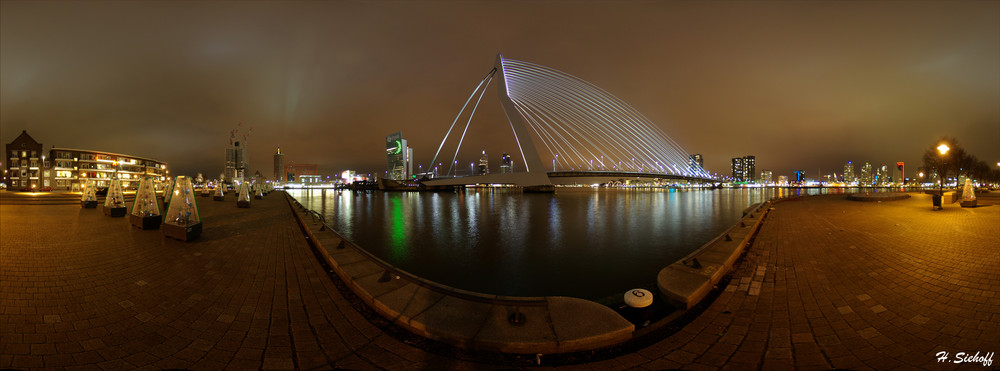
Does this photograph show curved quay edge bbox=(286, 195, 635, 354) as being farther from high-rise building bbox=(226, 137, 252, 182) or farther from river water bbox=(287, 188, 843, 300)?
high-rise building bbox=(226, 137, 252, 182)

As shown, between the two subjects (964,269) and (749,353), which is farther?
(964,269)

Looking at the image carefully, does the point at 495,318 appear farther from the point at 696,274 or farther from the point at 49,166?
the point at 49,166

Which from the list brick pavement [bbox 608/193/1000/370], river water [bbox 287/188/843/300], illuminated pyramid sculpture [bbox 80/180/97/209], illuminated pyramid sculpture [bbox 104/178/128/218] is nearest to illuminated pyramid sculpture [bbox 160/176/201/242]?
river water [bbox 287/188/843/300]

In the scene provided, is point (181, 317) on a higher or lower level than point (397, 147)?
lower

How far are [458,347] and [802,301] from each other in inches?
209

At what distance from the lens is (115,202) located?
51.7 ft

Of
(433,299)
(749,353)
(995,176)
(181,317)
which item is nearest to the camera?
(749,353)

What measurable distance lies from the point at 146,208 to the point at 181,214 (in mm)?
3138

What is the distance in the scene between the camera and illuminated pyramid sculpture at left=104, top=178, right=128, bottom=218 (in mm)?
15516

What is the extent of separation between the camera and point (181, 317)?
4.51 m

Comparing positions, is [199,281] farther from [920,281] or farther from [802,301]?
[920,281]

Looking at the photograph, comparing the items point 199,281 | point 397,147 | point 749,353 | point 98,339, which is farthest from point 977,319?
point 397,147

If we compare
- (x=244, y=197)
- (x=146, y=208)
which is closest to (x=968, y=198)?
(x=146, y=208)
